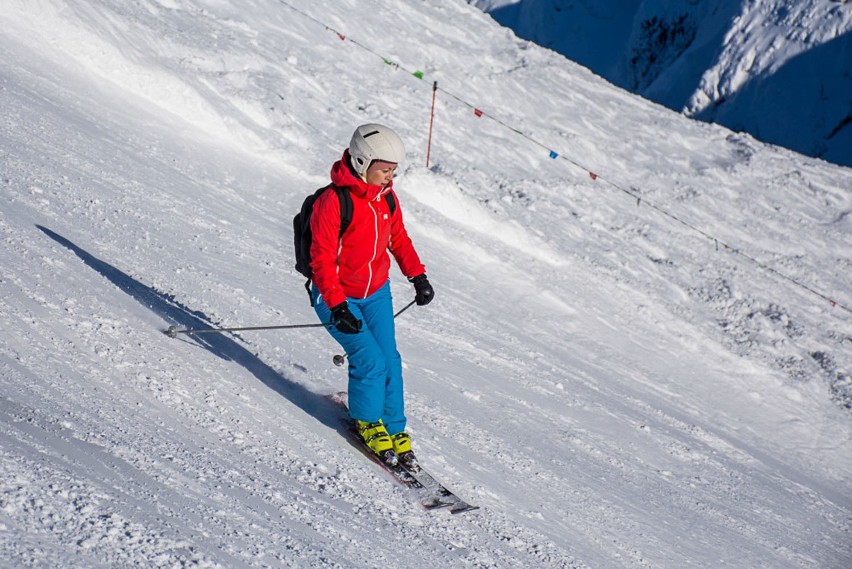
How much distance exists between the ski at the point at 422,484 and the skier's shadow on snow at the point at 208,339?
47 cm

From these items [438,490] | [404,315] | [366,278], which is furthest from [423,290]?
[404,315]

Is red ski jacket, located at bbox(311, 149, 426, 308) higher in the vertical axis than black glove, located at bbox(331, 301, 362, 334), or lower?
higher

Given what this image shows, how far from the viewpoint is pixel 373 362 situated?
195 inches

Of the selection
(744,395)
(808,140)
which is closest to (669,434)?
(744,395)

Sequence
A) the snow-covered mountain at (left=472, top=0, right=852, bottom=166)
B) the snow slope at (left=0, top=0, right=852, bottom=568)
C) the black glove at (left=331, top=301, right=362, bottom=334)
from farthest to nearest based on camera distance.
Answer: the snow-covered mountain at (left=472, top=0, right=852, bottom=166) < the black glove at (left=331, top=301, right=362, bottom=334) < the snow slope at (left=0, top=0, right=852, bottom=568)

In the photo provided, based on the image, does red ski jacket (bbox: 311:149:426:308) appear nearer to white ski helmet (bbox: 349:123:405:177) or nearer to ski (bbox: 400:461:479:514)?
white ski helmet (bbox: 349:123:405:177)

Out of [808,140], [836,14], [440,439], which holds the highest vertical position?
[836,14]

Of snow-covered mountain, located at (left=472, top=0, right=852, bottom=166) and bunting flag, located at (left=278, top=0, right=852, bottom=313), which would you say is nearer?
bunting flag, located at (left=278, top=0, right=852, bottom=313)

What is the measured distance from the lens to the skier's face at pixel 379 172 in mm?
Answer: 4785

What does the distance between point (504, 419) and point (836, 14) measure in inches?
1295

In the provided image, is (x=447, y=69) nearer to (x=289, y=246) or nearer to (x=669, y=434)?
(x=289, y=246)

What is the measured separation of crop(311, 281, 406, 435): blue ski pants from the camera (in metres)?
4.98

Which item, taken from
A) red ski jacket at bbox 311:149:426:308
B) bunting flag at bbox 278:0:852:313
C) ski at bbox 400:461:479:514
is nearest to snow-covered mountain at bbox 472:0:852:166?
bunting flag at bbox 278:0:852:313

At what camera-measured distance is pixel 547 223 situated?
13844mm
